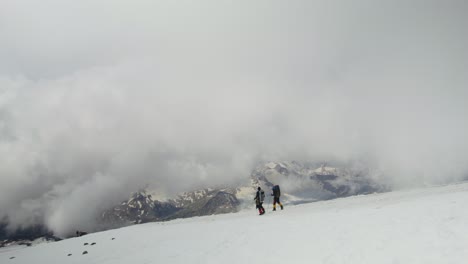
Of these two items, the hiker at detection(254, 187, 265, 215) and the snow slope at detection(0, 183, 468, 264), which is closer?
the snow slope at detection(0, 183, 468, 264)

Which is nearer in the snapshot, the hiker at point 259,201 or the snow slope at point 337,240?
Answer: the snow slope at point 337,240

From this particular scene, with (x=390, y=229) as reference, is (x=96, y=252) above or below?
below

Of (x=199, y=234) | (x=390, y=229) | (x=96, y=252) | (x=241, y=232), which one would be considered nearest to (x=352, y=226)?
(x=390, y=229)

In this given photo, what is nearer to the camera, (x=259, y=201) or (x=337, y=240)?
(x=337, y=240)

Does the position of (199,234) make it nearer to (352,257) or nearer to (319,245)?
(319,245)

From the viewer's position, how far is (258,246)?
651 inches

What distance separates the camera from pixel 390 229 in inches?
530

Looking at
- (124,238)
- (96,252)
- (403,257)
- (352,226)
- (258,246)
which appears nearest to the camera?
(403,257)

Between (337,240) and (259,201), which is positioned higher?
(337,240)

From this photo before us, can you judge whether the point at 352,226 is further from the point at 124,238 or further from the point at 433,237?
the point at 124,238

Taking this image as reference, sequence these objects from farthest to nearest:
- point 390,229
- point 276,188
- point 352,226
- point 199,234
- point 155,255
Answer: point 276,188, point 199,234, point 155,255, point 352,226, point 390,229

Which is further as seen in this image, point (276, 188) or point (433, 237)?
point (276, 188)

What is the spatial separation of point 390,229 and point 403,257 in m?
2.92

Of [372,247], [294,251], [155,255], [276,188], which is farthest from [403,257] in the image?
→ [276,188]
